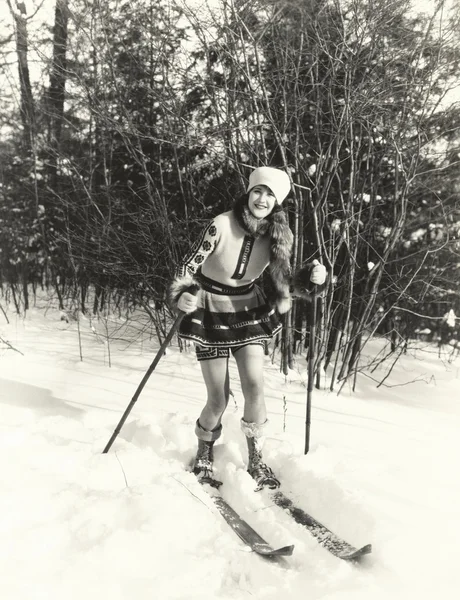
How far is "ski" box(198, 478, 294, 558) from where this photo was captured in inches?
83.8

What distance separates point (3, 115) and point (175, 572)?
33.3 ft

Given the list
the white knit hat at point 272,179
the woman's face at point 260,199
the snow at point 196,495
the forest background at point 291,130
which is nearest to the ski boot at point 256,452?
the snow at point 196,495

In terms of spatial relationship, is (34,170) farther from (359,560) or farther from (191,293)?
(359,560)

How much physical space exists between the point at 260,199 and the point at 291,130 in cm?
301

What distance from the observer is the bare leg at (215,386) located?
282 cm

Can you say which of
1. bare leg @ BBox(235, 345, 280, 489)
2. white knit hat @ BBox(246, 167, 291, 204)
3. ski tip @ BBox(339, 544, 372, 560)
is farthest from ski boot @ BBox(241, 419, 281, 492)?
white knit hat @ BBox(246, 167, 291, 204)

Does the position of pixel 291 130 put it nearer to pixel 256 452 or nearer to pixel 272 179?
pixel 272 179

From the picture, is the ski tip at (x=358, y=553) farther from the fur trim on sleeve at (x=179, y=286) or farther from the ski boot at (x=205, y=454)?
the fur trim on sleeve at (x=179, y=286)

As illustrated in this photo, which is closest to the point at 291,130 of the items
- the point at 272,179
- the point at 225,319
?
the point at 272,179

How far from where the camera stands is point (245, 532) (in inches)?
Answer: 91.6

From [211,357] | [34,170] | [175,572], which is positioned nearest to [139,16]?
[34,170]

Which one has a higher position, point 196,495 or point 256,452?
point 256,452

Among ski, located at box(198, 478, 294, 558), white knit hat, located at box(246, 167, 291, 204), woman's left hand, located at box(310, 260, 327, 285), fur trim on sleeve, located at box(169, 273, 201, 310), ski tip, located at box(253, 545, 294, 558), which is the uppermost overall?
white knit hat, located at box(246, 167, 291, 204)

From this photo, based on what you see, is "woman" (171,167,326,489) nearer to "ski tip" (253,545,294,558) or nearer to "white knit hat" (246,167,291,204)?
"white knit hat" (246,167,291,204)
